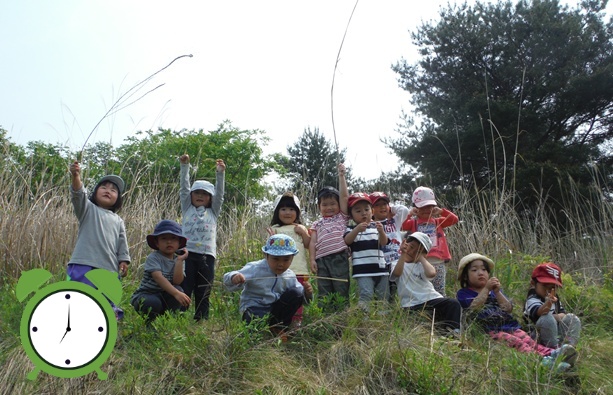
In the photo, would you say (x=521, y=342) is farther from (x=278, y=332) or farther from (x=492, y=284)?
(x=278, y=332)

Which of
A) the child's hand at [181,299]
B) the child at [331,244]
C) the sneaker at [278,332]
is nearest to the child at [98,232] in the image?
the child's hand at [181,299]

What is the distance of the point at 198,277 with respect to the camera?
457cm

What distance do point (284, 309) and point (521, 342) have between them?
154 centimetres

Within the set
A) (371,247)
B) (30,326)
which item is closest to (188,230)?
(371,247)

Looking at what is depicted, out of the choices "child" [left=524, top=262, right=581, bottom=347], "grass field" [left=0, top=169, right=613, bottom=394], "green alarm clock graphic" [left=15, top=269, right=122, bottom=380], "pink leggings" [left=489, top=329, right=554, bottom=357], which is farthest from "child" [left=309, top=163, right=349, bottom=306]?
"green alarm clock graphic" [left=15, top=269, right=122, bottom=380]

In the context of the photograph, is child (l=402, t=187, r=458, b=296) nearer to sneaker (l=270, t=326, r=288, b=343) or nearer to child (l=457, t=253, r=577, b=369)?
child (l=457, t=253, r=577, b=369)

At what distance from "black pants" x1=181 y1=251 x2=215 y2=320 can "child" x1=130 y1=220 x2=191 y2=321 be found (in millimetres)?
282

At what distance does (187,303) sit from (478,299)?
2002mm

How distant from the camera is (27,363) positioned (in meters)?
3.10

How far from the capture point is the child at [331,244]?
4.47 m

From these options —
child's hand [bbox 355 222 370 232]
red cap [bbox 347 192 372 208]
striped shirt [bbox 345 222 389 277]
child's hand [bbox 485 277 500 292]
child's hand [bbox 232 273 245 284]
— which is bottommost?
child's hand [bbox 485 277 500 292]

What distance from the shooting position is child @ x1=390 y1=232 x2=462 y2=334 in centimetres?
412

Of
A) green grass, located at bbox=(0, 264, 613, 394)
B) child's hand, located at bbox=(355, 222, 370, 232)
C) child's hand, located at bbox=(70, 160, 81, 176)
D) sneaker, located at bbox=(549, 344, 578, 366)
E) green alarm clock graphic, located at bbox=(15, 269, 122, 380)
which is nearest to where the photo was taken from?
green alarm clock graphic, located at bbox=(15, 269, 122, 380)

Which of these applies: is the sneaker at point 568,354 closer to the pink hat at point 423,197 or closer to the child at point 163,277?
the pink hat at point 423,197
